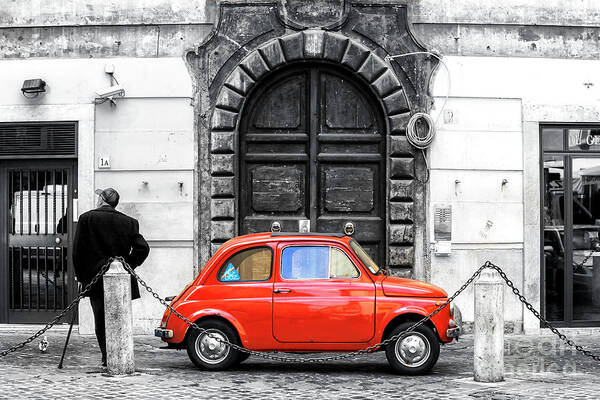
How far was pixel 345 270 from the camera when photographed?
10969 mm

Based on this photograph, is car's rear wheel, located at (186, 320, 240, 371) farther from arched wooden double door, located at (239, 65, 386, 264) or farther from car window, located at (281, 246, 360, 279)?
arched wooden double door, located at (239, 65, 386, 264)

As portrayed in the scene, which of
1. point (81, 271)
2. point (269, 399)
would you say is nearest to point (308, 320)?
point (269, 399)

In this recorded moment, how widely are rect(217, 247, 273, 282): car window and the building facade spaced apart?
3.26 m

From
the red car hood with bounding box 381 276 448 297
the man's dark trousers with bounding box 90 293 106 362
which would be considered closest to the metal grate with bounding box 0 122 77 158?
the man's dark trousers with bounding box 90 293 106 362

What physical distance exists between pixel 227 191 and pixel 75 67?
111 inches

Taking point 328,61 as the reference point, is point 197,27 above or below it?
above

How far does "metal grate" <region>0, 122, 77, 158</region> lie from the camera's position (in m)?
14.6

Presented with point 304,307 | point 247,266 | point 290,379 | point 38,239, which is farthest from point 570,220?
point 38,239

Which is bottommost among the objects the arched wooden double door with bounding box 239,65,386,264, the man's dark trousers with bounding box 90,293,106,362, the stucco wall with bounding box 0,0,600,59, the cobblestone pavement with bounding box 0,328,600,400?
the cobblestone pavement with bounding box 0,328,600,400

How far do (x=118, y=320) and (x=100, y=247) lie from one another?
1.08 meters

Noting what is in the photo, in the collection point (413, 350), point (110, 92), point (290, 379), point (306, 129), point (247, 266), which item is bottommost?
point (290, 379)

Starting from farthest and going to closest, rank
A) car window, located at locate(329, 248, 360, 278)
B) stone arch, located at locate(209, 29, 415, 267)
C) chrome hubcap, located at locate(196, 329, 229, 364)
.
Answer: stone arch, located at locate(209, 29, 415, 267) < car window, located at locate(329, 248, 360, 278) < chrome hubcap, located at locate(196, 329, 229, 364)

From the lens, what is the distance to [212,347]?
427 inches

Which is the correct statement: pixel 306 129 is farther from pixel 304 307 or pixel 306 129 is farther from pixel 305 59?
pixel 304 307
